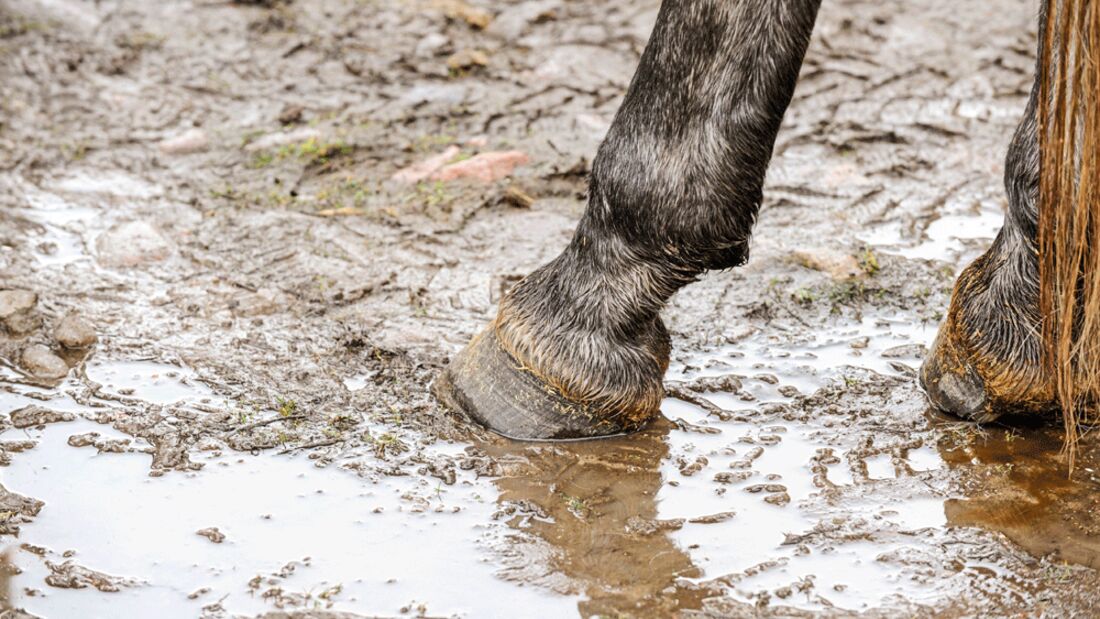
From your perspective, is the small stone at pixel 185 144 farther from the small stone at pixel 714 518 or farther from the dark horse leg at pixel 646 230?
the small stone at pixel 714 518

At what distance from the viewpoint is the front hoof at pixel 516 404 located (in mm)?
A: 2982

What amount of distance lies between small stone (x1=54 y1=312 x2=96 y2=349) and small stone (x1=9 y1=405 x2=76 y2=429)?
0.31 meters

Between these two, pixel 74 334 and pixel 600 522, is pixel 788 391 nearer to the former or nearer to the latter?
pixel 600 522

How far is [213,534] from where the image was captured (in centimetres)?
262

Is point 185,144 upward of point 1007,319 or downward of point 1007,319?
downward

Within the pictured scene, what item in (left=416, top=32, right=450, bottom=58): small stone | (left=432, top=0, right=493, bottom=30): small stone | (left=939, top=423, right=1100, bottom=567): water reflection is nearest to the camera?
(left=939, top=423, right=1100, bottom=567): water reflection

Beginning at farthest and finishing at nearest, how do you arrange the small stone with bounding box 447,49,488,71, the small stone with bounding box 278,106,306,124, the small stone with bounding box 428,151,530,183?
the small stone with bounding box 447,49,488,71
the small stone with bounding box 278,106,306,124
the small stone with bounding box 428,151,530,183

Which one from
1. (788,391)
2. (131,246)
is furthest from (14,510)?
(788,391)

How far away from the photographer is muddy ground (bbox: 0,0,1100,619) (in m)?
2.51

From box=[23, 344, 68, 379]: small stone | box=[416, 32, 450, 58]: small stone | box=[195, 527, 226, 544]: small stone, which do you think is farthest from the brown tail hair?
box=[416, 32, 450, 58]: small stone

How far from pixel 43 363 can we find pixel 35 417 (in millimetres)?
256

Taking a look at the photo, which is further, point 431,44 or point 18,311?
point 431,44

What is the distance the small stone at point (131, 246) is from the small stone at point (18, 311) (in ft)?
1.39

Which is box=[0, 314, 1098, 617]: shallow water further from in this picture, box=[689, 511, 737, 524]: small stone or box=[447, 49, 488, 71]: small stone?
box=[447, 49, 488, 71]: small stone
